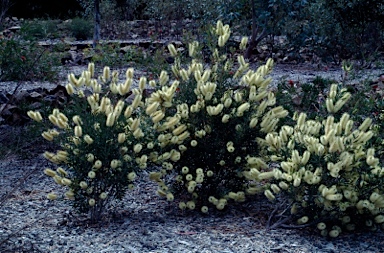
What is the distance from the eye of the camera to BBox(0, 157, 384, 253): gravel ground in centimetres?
329

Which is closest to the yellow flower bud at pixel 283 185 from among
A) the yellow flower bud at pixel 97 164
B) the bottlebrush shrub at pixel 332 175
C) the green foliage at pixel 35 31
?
the bottlebrush shrub at pixel 332 175

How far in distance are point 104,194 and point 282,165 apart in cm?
100

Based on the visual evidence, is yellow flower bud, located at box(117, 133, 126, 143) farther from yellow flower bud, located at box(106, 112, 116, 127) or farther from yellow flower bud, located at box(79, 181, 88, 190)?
yellow flower bud, located at box(79, 181, 88, 190)

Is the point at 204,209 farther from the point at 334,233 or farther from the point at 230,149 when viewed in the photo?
the point at 334,233

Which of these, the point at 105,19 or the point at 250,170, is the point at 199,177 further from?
the point at 105,19

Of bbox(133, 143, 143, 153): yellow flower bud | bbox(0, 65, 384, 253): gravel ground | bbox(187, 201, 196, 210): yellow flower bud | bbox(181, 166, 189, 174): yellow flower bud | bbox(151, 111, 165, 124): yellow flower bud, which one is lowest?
bbox(0, 65, 384, 253): gravel ground

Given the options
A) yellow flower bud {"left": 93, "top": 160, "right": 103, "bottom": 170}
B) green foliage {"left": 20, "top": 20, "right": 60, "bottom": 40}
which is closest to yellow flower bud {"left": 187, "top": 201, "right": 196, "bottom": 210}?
yellow flower bud {"left": 93, "top": 160, "right": 103, "bottom": 170}

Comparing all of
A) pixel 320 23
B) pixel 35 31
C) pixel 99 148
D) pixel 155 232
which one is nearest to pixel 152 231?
pixel 155 232

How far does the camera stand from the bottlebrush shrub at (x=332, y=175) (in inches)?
126

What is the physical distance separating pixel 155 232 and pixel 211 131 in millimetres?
699

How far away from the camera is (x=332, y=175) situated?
10.5ft

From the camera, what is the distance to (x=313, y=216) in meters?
3.46

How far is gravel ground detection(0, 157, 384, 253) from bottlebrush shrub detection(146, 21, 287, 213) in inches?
5.5

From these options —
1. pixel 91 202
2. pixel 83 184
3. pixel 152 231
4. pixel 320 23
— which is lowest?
pixel 152 231
